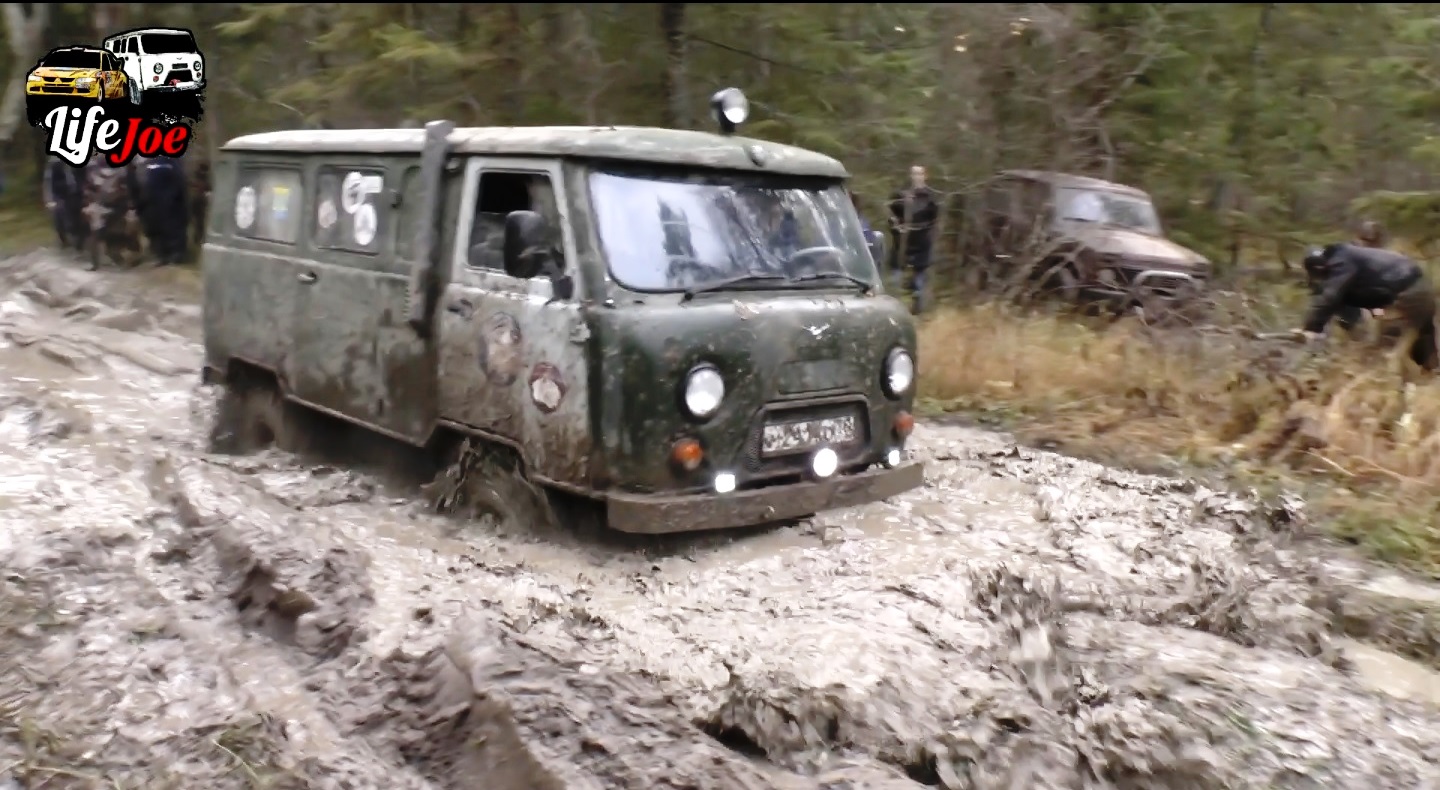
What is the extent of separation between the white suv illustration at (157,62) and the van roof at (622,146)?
8.62 metres

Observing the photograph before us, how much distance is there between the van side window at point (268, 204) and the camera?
695 centimetres

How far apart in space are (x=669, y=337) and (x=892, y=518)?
1.49 meters

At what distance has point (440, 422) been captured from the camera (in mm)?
5762

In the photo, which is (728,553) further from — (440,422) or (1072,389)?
(1072,389)

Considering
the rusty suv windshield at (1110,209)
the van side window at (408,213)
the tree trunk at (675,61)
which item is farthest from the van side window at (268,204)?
the rusty suv windshield at (1110,209)

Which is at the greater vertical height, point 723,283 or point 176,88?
point 176,88

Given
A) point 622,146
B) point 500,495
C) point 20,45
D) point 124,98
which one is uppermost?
point 20,45

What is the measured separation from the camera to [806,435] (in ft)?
17.7

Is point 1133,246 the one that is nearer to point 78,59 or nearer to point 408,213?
point 408,213

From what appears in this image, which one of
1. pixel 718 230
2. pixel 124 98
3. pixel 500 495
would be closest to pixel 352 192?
pixel 500 495

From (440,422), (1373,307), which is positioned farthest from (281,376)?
(1373,307)

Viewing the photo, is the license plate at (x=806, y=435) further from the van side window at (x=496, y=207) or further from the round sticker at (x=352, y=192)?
the round sticker at (x=352, y=192)

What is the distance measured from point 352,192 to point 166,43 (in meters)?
10.6

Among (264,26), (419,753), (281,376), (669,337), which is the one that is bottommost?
(419,753)
